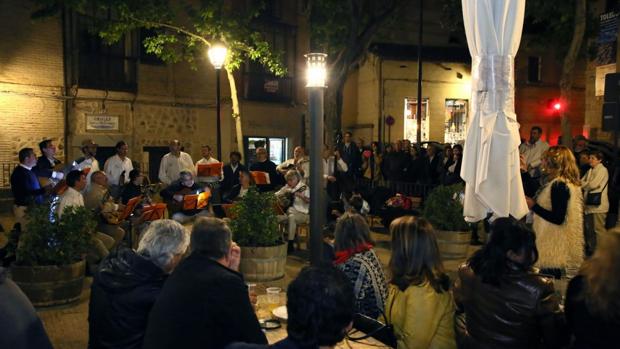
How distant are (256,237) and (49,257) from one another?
2.64m

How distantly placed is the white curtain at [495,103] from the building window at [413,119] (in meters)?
23.2

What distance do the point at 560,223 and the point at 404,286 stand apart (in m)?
3.25

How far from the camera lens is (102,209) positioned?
9.03 m

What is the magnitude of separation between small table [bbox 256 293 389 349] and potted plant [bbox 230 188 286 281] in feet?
11.3

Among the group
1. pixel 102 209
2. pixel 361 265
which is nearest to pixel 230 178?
pixel 102 209

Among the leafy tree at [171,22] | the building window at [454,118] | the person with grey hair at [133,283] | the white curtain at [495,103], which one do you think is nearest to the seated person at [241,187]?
the leafy tree at [171,22]

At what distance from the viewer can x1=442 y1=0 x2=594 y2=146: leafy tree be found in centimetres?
1655

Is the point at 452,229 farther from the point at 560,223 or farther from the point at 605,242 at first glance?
the point at 605,242

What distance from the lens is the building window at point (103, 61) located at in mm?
18125

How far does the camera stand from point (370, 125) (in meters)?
27.6

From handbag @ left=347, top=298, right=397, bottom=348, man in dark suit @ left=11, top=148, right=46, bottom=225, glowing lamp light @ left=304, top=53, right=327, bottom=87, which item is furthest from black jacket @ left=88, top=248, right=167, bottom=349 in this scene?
man in dark suit @ left=11, top=148, right=46, bottom=225

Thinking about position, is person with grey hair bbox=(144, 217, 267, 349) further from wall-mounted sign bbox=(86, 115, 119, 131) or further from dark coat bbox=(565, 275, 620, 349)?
wall-mounted sign bbox=(86, 115, 119, 131)

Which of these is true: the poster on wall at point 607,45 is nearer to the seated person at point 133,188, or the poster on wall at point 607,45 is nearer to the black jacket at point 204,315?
the seated person at point 133,188

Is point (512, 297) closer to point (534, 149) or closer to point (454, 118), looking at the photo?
point (534, 149)
